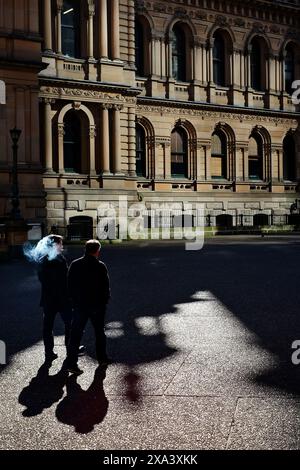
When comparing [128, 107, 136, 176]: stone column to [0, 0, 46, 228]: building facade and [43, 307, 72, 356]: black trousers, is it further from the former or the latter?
[43, 307, 72, 356]: black trousers

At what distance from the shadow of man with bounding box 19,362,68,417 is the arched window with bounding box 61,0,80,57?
2568 cm

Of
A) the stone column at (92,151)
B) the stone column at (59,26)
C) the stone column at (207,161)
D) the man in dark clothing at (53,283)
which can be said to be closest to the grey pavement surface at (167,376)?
the man in dark clothing at (53,283)

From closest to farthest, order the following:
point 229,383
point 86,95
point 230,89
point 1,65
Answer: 1. point 229,383
2. point 1,65
3. point 86,95
4. point 230,89

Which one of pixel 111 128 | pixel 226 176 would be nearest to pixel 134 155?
pixel 111 128

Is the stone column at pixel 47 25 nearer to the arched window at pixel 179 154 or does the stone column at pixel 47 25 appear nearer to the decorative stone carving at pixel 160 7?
the decorative stone carving at pixel 160 7

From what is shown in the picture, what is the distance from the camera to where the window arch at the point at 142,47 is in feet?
109

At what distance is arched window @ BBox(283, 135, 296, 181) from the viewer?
130ft

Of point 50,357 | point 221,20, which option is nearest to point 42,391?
point 50,357

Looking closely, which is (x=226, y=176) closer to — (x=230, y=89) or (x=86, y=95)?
(x=230, y=89)

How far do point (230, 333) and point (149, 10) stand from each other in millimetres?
28652

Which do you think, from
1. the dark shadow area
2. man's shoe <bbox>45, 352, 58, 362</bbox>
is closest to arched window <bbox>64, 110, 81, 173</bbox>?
the dark shadow area

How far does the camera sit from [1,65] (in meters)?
25.2

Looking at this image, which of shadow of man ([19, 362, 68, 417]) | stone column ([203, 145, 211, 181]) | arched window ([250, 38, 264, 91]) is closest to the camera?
shadow of man ([19, 362, 68, 417])

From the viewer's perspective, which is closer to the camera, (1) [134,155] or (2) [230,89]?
(1) [134,155]
